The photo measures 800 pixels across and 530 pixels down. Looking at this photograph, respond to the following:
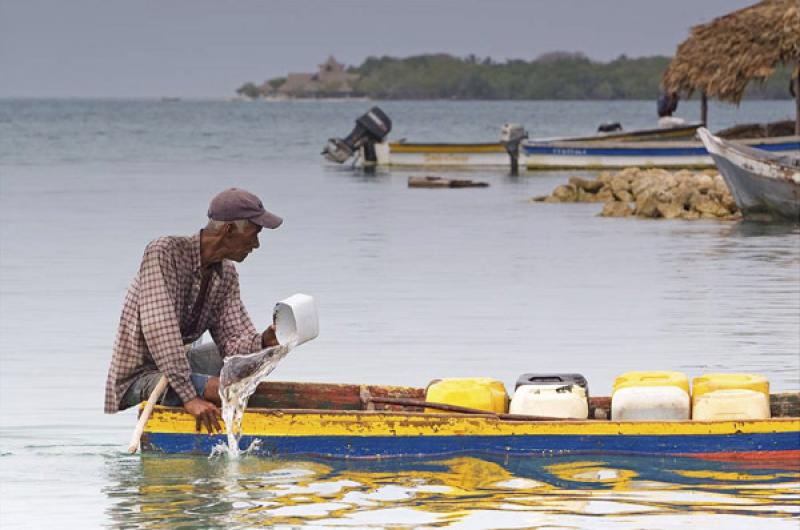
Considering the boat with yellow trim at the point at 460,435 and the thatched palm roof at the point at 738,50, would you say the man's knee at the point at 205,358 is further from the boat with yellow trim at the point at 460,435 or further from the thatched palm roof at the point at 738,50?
the thatched palm roof at the point at 738,50

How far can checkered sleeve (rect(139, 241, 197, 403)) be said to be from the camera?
344 inches

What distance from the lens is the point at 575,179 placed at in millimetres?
32312

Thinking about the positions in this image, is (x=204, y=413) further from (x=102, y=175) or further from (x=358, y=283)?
(x=102, y=175)

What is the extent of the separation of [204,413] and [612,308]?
8.11 metres

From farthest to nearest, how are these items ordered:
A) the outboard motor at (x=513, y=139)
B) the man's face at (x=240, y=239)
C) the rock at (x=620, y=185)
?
the outboard motor at (x=513, y=139) < the rock at (x=620, y=185) < the man's face at (x=240, y=239)

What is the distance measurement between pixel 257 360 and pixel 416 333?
5.74 m

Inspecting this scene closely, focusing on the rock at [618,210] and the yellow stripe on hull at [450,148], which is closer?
the rock at [618,210]

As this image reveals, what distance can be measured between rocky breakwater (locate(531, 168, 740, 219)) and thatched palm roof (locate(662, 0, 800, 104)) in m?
2.17

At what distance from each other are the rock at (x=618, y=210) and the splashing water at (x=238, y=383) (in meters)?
19.3

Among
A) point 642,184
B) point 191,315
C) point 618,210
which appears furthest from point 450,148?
point 191,315

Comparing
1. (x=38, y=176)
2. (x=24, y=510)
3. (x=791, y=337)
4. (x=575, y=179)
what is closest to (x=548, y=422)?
(x=24, y=510)

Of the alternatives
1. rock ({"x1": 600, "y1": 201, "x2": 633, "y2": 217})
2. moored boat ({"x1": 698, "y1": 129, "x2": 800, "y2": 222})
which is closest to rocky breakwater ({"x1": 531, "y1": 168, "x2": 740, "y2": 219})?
rock ({"x1": 600, "y1": 201, "x2": 633, "y2": 217})

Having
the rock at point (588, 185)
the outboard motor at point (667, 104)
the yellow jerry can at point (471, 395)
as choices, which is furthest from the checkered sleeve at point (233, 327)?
the outboard motor at point (667, 104)

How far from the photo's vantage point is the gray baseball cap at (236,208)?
870cm
